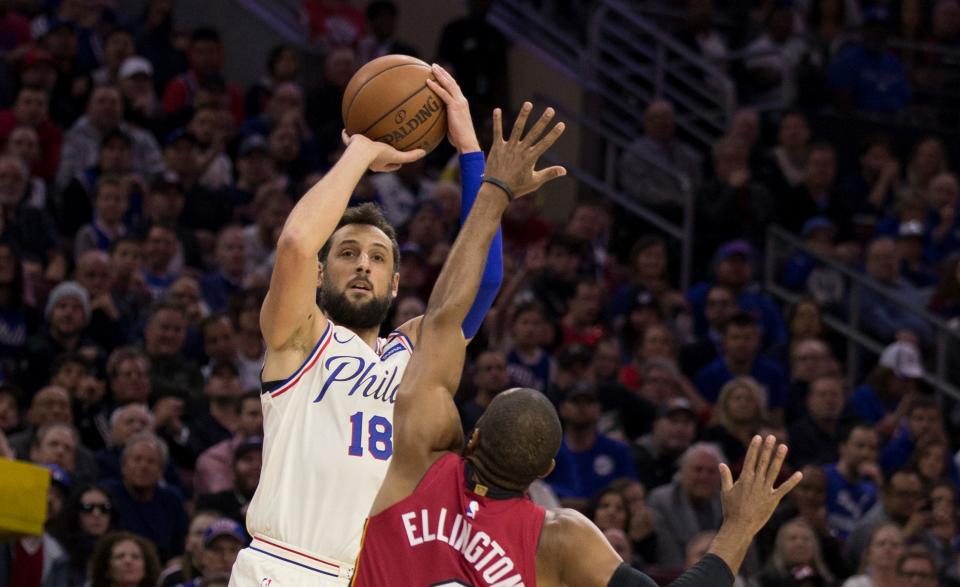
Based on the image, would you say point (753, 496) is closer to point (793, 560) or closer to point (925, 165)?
point (793, 560)

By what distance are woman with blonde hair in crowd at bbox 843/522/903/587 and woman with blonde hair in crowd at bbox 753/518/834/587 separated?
8.8 inches

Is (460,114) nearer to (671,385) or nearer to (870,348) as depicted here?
(671,385)

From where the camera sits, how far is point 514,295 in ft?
42.3

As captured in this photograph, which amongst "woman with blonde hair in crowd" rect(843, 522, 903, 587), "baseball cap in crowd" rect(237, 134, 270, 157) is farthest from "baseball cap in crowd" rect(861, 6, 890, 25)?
"woman with blonde hair in crowd" rect(843, 522, 903, 587)

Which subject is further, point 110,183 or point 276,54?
point 276,54

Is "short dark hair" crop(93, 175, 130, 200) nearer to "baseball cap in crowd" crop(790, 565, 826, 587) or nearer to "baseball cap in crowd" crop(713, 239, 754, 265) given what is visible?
"baseball cap in crowd" crop(713, 239, 754, 265)

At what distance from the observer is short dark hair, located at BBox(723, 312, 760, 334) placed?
12648 mm

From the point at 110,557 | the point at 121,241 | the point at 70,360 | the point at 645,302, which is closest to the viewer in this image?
the point at 110,557

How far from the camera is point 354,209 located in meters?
6.37

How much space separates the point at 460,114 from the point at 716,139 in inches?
413

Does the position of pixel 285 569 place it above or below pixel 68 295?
below

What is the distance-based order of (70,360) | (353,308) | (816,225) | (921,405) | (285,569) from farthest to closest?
1. (816,225)
2. (921,405)
3. (70,360)
4. (353,308)
5. (285,569)

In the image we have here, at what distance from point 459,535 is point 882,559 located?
5.96 metres

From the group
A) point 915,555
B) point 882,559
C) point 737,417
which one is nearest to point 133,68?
point 737,417
